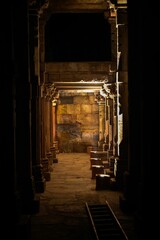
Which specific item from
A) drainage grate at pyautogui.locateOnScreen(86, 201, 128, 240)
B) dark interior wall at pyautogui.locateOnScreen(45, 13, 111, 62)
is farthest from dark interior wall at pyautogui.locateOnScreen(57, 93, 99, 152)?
drainage grate at pyautogui.locateOnScreen(86, 201, 128, 240)

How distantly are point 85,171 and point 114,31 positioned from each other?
564cm

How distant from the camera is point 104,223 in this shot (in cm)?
731

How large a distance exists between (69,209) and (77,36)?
447 inches

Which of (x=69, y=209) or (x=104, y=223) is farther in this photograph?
(x=69, y=209)

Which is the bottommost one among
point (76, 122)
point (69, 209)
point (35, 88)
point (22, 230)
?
point (69, 209)

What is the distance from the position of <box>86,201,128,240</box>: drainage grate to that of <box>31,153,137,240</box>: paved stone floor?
0.48 ft

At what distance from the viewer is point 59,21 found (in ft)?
60.0

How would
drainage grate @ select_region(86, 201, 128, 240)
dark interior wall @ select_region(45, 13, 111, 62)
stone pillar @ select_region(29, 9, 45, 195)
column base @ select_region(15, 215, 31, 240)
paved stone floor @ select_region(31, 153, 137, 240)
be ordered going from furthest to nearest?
dark interior wall @ select_region(45, 13, 111, 62), stone pillar @ select_region(29, 9, 45, 195), paved stone floor @ select_region(31, 153, 137, 240), drainage grate @ select_region(86, 201, 128, 240), column base @ select_region(15, 215, 31, 240)

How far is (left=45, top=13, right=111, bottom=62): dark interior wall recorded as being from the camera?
18.2 meters

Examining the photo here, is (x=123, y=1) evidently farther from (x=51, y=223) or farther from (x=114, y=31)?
(x=51, y=223)

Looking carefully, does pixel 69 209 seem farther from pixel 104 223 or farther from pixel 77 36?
pixel 77 36

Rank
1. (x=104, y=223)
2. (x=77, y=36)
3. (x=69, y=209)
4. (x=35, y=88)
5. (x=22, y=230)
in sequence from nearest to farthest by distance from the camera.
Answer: (x=22, y=230) < (x=104, y=223) < (x=69, y=209) < (x=35, y=88) < (x=77, y=36)

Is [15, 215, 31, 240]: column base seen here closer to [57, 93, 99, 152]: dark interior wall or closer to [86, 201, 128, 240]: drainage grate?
[86, 201, 128, 240]: drainage grate

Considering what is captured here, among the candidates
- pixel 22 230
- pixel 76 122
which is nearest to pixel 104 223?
pixel 22 230
